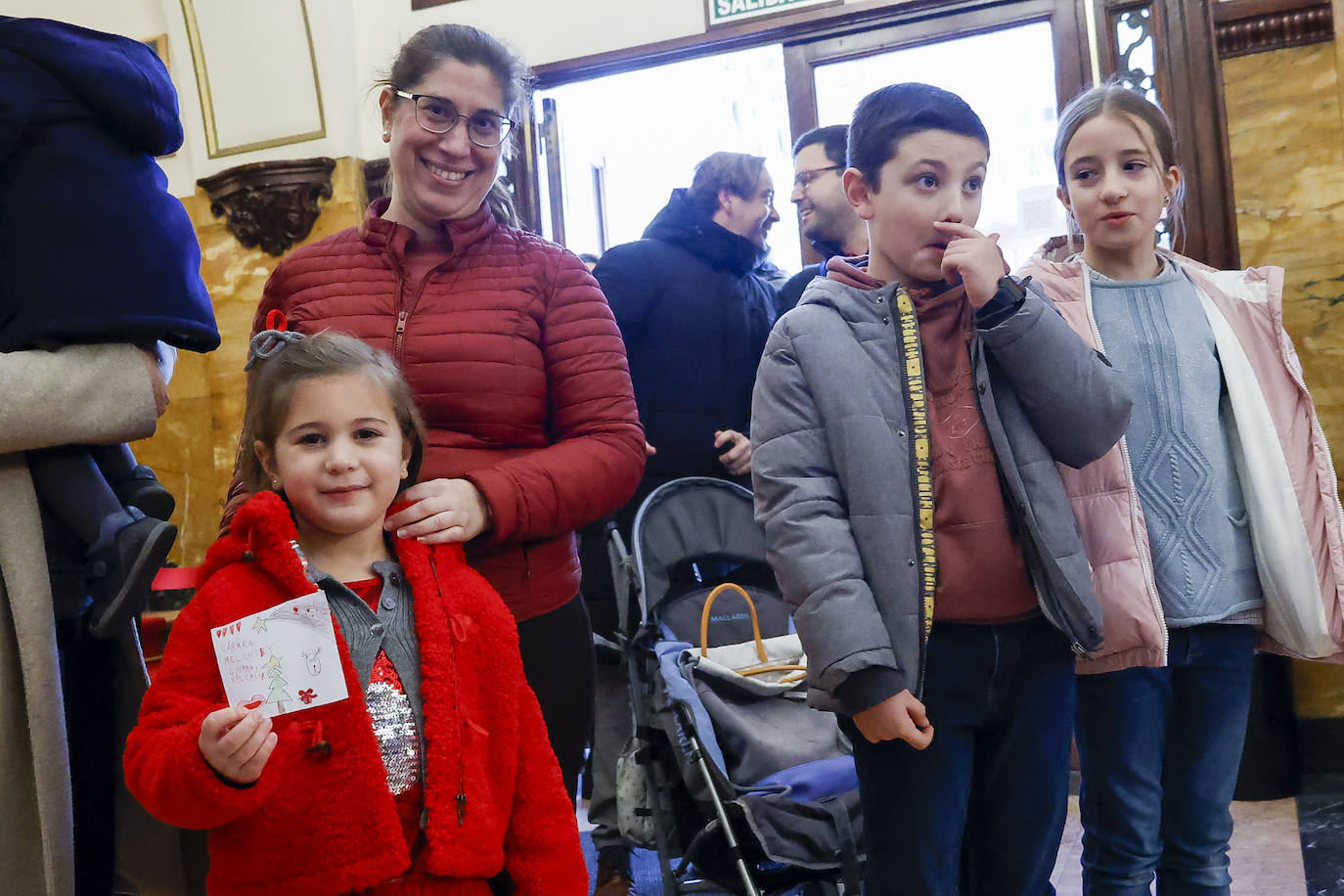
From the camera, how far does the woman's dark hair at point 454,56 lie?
1575 millimetres

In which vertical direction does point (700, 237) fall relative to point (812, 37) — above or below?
below

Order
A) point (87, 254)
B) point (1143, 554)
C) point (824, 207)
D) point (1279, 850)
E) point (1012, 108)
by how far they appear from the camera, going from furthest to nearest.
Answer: point (1012, 108) < point (824, 207) < point (1279, 850) < point (1143, 554) < point (87, 254)

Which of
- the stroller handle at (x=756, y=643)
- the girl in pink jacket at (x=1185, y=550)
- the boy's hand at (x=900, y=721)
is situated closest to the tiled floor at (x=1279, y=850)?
the stroller handle at (x=756, y=643)

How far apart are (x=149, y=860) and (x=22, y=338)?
2.36ft

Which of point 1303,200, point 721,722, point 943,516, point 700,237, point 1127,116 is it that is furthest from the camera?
point 1303,200

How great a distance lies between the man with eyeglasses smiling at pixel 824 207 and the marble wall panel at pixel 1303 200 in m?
1.23

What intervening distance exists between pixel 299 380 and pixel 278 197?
11.7 ft

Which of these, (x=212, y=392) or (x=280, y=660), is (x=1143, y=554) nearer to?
(x=280, y=660)

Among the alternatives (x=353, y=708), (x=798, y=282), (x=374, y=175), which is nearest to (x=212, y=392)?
(x=374, y=175)

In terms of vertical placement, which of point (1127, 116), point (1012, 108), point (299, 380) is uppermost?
point (1012, 108)

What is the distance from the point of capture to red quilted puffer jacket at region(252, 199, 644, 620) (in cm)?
150

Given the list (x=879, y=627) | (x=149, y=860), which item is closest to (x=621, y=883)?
(x=149, y=860)

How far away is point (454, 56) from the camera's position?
1.57m

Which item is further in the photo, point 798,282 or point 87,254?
point 798,282
